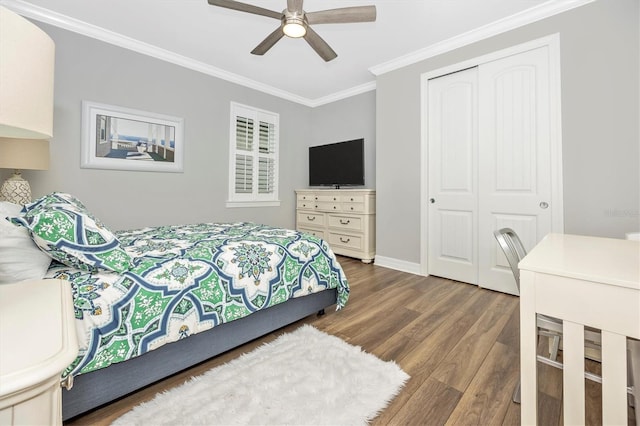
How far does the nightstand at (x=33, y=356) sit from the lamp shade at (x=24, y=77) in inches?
16.0

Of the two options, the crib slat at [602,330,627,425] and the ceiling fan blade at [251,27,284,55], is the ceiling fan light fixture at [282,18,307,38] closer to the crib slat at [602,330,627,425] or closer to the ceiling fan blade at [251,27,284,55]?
the ceiling fan blade at [251,27,284,55]

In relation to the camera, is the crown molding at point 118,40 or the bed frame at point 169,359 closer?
the bed frame at point 169,359

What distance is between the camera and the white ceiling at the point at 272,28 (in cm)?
256

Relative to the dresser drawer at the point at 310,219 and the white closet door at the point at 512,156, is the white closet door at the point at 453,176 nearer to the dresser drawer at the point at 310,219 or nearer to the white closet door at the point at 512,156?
the white closet door at the point at 512,156

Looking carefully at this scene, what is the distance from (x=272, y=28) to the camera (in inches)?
116

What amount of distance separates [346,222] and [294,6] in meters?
2.79

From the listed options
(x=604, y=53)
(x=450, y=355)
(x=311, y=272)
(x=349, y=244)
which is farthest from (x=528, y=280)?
(x=349, y=244)

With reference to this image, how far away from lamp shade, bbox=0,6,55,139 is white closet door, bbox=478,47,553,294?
3266mm

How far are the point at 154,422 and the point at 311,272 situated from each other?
1172 mm

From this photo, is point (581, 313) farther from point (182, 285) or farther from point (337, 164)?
point (337, 164)

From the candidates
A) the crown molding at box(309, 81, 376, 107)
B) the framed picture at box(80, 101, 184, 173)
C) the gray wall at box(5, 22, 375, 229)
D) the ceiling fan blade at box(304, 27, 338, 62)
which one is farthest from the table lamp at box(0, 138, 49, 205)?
the crown molding at box(309, 81, 376, 107)

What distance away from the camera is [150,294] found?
1.33 metres

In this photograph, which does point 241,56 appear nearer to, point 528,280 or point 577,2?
point 577,2

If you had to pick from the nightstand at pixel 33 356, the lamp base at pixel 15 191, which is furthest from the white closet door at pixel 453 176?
the lamp base at pixel 15 191
